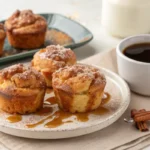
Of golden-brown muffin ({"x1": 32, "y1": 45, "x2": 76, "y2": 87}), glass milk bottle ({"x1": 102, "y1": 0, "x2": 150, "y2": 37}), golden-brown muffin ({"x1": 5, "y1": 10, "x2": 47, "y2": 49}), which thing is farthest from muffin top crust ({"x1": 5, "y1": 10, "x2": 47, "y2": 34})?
golden-brown muffin ({"x1": 32, "y1": 45, "x2": 76, "y2": 87})

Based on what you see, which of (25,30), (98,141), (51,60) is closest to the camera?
(98,141)

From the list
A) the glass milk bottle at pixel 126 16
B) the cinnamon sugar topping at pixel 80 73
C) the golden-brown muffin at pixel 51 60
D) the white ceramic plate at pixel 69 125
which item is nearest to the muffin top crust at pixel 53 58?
the golden-brown muffin at pixel 51 60

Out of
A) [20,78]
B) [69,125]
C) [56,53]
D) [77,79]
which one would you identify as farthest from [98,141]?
[56,53]

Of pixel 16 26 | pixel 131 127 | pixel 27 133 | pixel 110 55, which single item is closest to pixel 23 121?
pixel 27 133

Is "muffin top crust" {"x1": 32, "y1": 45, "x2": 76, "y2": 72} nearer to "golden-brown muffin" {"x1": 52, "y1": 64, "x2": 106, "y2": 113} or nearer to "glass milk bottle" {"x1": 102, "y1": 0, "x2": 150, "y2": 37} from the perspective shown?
"golden-brown muffin" {"x1": 52, "y1": 64, "x2": 106, "y2": 113}

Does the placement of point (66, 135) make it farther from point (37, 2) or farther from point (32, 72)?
point (37, 2)

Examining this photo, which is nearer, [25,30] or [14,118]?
[14,118]

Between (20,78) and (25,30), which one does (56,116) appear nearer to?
(20,78)
